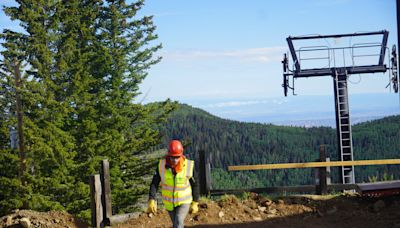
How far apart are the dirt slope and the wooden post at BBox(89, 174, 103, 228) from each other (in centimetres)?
52

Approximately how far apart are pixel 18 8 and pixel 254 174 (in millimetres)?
90059

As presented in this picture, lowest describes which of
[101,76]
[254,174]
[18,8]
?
[254,174]

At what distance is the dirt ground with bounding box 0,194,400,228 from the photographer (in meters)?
12.5

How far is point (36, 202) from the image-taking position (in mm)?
34406

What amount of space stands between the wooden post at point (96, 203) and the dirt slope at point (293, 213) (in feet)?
1.70

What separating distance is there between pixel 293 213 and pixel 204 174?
2.75m

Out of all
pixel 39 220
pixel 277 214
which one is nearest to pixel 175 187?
pixel 277 214

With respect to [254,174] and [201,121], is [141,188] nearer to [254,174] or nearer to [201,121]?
[254,174]

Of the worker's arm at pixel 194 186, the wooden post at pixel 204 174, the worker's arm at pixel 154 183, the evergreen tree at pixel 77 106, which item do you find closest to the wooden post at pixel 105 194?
the worker's arm at pixel 154 183

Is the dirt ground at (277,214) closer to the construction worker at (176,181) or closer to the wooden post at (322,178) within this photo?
the wooden post at (322,178)

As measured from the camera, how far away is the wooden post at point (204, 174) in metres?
14.7

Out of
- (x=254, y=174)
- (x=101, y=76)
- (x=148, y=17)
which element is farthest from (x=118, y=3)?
(x=254, y=174)

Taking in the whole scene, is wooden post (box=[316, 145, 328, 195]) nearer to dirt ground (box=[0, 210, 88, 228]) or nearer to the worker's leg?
the worker's leg

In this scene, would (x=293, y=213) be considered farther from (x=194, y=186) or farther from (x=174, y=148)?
(x=174, y=148)
